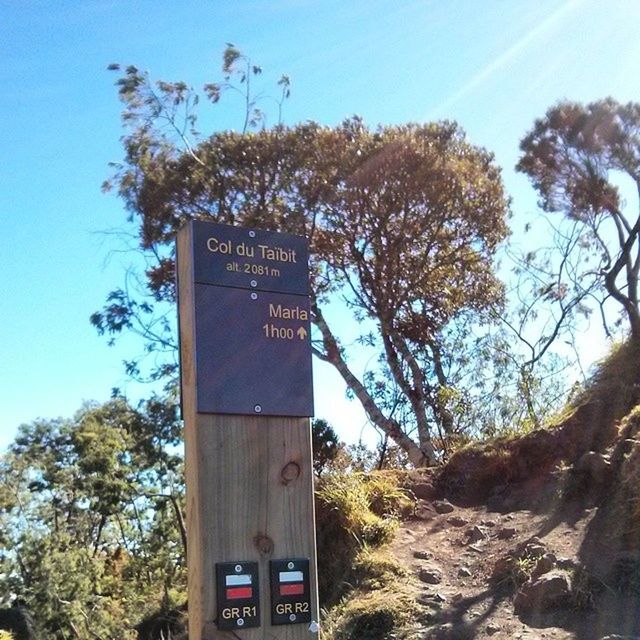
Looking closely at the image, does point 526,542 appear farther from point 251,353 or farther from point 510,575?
point 251,353

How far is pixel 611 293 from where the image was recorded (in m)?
12.9

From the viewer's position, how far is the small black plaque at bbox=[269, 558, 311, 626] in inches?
110

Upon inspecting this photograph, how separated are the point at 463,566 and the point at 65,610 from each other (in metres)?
15.8

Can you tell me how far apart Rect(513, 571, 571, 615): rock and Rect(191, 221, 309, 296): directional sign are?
13.0 ft

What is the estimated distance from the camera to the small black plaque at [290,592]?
279cm

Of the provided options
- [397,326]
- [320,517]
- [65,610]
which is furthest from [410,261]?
[65,610]

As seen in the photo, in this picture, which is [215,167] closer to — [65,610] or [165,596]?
[165,596]

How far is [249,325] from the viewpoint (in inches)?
118

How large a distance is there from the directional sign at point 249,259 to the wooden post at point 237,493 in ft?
0.17

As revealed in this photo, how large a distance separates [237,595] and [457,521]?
597cm

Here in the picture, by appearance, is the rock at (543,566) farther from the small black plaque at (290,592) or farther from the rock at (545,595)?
the small black plaque at (290,592)

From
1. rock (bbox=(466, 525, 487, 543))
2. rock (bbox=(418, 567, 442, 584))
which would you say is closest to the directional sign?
rock (bbox=(418, 567, 442, 584))

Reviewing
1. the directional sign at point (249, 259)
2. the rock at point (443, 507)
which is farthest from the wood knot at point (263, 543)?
the rock at point (443, 507)

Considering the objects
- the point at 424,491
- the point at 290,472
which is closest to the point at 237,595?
the point at 290,472
